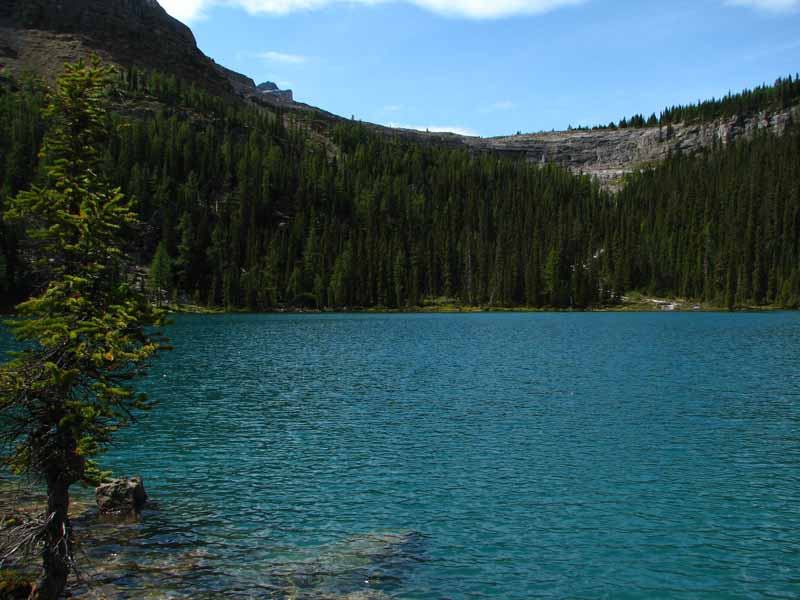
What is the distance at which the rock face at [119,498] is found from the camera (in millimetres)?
23141

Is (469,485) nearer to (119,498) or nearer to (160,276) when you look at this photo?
(119,498)

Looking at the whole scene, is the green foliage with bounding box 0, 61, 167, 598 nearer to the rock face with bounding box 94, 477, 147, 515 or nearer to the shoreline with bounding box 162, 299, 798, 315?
the rock face with bounding box 94, 477, 147, 515

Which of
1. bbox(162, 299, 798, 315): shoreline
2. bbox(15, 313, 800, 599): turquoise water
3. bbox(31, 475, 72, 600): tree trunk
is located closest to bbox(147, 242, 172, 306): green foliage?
bbox(162, 299, 798, 315): shoreline

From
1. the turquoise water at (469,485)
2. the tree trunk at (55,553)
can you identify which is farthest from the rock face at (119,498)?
the tree trunk at (55,553)

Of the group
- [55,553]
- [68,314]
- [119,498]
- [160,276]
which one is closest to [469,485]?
[119,498]

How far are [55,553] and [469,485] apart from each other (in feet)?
54.6

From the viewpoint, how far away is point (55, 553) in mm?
14891

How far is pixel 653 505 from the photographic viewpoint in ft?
79.0

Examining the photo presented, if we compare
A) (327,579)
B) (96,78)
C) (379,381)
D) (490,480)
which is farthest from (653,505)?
(379,381)

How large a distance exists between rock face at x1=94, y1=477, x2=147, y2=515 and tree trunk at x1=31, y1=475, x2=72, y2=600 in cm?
796

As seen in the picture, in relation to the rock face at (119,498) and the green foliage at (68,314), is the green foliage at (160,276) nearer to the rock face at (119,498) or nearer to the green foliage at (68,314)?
the rock face at (119,498)

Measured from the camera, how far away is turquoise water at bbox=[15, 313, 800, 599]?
18266mm

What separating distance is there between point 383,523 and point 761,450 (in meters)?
21.3

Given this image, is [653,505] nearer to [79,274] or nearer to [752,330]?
[79,274]
